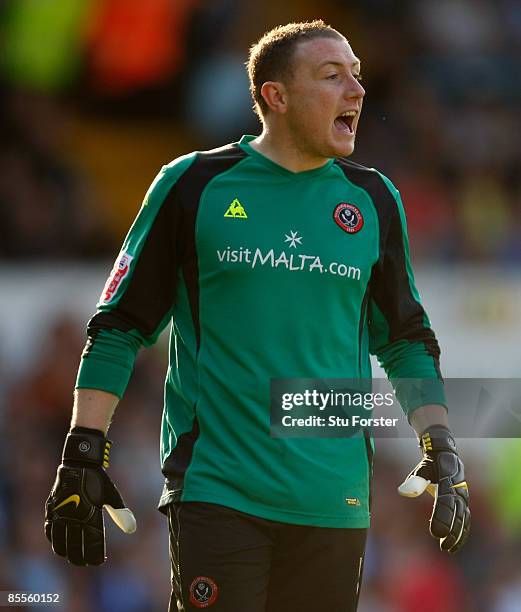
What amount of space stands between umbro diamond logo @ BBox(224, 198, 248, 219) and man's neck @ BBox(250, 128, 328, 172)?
22cm

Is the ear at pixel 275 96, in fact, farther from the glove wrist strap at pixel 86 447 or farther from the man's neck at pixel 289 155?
the glove wrist strap at pixel 86 447

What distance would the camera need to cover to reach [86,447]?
4.05m

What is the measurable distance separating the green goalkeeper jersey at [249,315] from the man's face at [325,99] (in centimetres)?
12

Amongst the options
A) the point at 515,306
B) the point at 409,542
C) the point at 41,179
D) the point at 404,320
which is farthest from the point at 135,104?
the point at 404,320

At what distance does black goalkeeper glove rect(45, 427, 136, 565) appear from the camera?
13.1 feet

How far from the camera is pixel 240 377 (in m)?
4.07

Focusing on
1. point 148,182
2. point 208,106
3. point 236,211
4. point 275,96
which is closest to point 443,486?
point 236,211

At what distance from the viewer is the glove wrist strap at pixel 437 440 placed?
430cm

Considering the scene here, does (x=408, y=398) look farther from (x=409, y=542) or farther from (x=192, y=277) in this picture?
(x=409, y=542)

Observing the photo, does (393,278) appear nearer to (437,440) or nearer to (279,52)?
(437,440)

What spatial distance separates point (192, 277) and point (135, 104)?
701cm

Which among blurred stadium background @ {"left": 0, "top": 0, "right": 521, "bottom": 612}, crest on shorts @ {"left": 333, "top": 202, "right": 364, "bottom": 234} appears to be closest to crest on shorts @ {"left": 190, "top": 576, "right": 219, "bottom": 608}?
crest on shorts @ {"left": 333, "top": 202, "right": 364, "bottom": 234}

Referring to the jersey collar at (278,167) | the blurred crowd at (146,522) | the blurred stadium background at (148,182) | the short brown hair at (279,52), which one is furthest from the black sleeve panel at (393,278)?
the blurred crowd at (146,522)

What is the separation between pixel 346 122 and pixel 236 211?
47cm
